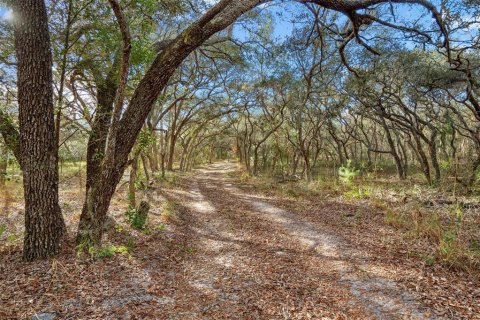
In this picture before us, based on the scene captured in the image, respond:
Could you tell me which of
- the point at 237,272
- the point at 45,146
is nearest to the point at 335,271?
the point at 237,272

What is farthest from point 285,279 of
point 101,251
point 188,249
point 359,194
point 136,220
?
point 359,194

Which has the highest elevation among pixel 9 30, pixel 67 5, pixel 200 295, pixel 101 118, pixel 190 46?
pixel 67 5

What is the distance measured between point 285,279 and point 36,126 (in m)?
4.38

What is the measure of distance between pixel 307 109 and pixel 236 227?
50.1ft

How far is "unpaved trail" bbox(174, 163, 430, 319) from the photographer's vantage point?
3.30 metres

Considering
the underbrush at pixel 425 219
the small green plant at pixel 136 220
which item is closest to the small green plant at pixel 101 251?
the small green plant at pixel 136 220

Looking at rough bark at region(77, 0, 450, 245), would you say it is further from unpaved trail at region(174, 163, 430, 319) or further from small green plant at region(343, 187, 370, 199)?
small green plant at region(343, 187, 370, 199)

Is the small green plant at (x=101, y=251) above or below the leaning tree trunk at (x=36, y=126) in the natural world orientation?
below

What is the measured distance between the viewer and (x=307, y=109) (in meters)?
20.4

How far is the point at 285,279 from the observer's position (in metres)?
4.13

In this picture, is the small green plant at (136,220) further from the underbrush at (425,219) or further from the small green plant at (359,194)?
the small green plant at (359,194)

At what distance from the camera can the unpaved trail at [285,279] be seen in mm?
3301

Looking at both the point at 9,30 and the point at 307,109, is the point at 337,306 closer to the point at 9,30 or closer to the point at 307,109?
the point at 9,30

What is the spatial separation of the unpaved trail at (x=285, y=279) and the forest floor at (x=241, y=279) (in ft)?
0.05
